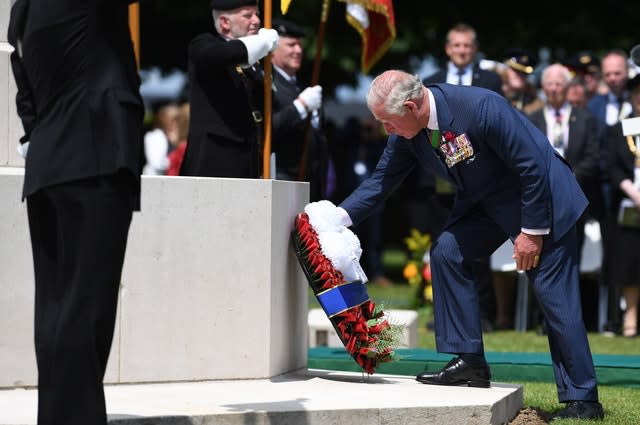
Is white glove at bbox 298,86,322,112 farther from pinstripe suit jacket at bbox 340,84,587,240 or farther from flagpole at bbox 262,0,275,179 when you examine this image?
pinstripe suit jacket at bbox 340,84,587,240

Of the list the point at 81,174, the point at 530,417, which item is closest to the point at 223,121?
the point at 530,417

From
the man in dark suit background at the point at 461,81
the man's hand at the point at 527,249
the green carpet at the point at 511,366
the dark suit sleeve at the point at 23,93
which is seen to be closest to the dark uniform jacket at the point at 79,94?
the dark suit sleeve at the point at 23,93

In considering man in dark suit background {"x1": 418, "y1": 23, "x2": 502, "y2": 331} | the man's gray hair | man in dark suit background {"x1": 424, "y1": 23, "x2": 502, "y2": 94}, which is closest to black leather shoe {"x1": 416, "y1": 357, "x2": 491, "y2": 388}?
the man's gray hair

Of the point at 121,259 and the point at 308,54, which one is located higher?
the point at 308,54

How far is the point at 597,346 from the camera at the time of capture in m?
10.2

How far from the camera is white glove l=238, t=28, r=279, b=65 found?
7.20 metres

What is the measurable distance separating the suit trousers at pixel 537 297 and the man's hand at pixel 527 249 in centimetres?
7

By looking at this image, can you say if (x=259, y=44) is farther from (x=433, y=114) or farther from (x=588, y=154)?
(x=588, y=154)

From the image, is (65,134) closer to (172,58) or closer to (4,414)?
(4,414)

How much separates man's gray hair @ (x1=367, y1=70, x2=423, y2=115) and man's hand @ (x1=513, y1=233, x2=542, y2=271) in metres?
0.85

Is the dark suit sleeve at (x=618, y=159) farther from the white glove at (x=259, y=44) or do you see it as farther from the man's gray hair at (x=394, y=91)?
the man's gray hair at (x=394, y=91)

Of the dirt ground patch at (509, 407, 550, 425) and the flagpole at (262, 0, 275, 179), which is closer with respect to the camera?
the dirt ground patch at (509, 407, 550, 425)

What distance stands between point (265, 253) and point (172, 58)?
1548 cm

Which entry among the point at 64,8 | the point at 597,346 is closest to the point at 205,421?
the point at 64,8
